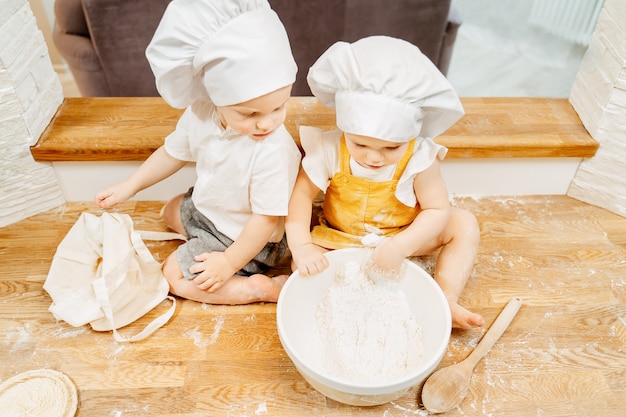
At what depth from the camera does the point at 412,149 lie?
36.3 inches

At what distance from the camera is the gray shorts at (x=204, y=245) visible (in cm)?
103

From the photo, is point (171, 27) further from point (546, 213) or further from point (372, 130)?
point (546, 213)

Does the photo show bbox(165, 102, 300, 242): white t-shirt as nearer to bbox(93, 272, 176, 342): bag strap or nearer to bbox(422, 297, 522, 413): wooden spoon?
bbox(93, 272, 176, 342): bag strap

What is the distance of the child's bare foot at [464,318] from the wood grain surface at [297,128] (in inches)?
15.4

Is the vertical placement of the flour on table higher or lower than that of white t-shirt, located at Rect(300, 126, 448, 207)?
lower

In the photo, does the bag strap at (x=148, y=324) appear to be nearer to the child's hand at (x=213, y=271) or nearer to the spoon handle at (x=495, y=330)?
the child's hand at (x=213, y=271)

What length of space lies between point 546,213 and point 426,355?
0.59 m

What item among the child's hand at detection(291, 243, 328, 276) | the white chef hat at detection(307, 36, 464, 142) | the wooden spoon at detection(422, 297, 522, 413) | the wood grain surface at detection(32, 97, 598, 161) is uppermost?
the white chef hat at detection(307, 36, 464, 142)

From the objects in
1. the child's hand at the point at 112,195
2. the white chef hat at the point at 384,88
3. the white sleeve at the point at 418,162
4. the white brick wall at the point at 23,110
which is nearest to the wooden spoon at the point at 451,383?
the white sleeve at the point at 418,162

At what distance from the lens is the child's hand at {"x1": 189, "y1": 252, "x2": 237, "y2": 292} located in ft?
3.24

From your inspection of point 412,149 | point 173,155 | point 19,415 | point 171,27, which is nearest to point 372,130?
point 412,149

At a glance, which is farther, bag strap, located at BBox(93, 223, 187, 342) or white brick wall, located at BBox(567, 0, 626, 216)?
white brick wall, located at BBox(567, 0, 626, 216)

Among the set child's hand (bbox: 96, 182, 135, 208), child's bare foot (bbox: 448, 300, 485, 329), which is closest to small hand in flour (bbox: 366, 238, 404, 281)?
child's bare foot (bbox: 448, 300, 485, 329)

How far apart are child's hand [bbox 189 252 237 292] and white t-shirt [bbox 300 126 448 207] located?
236mm
